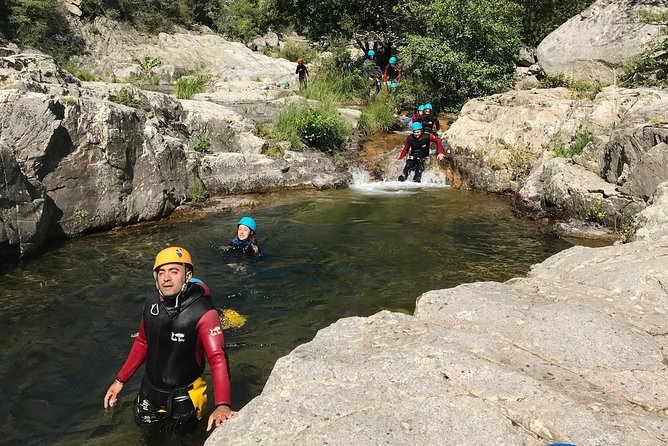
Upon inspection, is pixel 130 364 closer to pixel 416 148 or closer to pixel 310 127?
pixel 416 148

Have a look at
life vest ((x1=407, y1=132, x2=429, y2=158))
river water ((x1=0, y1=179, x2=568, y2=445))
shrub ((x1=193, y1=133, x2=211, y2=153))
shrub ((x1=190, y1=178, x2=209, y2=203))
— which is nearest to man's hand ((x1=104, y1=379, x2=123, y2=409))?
river water ((x1=0, y1=179, x2=568, y2=445))

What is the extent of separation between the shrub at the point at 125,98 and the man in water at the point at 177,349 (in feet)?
31.9

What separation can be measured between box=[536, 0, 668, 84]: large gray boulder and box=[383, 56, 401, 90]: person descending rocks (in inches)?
219

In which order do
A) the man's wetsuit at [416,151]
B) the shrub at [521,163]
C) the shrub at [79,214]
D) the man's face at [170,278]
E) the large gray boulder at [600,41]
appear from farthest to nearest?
the large gray boulder at [600,41]
the shrub at [521,163]
the man's wetsuit at [416,151]
the shrub at [79,214]
the man's face at [170,278]

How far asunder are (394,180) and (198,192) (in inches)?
234

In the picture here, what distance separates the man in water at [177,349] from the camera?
3648 mm

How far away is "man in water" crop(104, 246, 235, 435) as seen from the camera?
12.0ft

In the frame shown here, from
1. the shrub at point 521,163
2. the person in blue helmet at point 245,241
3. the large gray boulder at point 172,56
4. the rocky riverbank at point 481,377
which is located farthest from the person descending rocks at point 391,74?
the rocky riverbank at point 481,377

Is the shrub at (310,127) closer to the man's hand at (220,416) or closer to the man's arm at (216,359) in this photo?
the man's arm at (216,359)

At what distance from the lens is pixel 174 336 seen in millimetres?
3764

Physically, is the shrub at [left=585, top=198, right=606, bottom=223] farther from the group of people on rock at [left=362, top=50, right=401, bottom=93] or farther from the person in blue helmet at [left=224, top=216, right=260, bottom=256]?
the group of people on rock at [left=362, top=50, right=401, bottom=93]

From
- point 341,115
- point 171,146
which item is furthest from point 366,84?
point 171,146

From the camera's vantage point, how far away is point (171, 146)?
37.9 feet

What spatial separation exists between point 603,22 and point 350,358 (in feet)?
60.1
